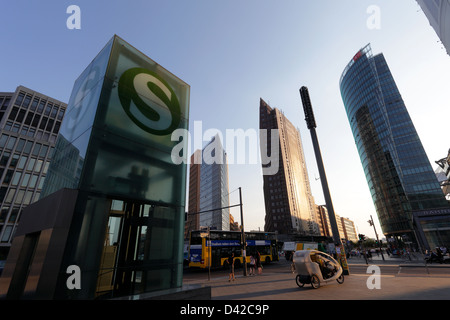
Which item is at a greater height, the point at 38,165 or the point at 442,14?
the point at 442,14

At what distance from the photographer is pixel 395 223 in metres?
66.8

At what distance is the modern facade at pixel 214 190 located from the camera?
331ft

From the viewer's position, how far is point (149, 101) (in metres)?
6.82

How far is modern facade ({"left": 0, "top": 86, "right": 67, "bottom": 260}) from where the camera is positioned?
40.0 metres

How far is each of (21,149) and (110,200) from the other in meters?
54.9

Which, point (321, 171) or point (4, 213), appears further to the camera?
point (4, 213)

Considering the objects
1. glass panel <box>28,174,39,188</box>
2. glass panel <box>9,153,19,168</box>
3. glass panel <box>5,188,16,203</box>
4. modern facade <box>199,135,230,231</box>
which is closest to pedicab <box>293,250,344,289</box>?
glass panel <box>5,188,16,203</box>

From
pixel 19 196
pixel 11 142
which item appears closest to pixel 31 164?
pixel 11 142

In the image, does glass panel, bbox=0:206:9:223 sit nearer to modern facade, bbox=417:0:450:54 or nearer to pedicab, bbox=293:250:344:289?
pedicab, bbox=293:250:344:289

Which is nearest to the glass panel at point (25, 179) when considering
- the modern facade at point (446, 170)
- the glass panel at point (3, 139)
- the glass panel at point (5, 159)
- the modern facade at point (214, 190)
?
the glass panel at point (5, 159)

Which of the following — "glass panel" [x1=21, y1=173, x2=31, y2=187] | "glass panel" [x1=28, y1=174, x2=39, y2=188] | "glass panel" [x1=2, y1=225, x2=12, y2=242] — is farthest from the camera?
"glass panel" [x1=28, y1=174, x2=39, y2=188]

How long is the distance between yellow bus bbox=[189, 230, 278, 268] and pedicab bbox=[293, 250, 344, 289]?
11.4 meters

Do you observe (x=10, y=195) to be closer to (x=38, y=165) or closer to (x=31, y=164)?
(x=31, y=164)

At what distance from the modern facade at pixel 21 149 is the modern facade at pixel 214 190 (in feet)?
196
